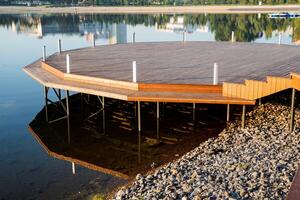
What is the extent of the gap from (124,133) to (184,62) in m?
Answer: 4.27

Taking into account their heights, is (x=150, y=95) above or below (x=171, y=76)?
below

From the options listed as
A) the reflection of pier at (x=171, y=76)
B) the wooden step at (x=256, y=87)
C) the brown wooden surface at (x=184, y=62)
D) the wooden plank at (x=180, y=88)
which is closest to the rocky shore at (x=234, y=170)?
the reflection of pier at (x=171, y=76)

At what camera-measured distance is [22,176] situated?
32.6 feet

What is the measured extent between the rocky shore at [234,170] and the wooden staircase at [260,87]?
112 centimetres

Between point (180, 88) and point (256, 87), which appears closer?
point (256, 87)

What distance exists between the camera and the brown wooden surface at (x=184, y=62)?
1259 cm

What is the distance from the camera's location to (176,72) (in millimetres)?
13430

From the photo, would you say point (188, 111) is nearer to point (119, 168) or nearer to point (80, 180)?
point (119, 168)

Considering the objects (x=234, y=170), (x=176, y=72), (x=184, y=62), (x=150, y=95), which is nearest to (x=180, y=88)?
(x=150, y=95)

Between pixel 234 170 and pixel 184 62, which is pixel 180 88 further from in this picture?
pixel 184 62

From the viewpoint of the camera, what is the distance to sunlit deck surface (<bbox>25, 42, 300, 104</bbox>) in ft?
36.0

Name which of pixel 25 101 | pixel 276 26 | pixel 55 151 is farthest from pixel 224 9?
pixel 55 151

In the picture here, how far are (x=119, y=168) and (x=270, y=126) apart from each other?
4583mm

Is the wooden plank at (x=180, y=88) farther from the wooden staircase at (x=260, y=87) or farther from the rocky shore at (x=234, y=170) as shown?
the rocky shore at (x=234, y=170)
